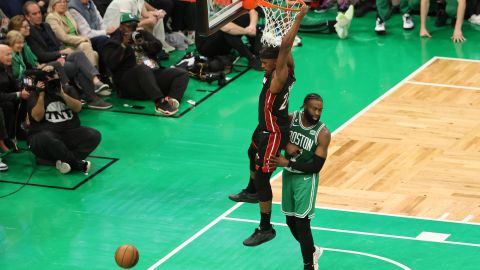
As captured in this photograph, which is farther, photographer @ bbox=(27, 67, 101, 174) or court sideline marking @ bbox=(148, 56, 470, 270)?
photographer @ bbox=(27, 67, 101, 174)

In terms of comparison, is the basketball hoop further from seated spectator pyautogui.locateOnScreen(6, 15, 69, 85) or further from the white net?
seated spectator pyautogui.locateOnScreen(6, 15, 69, 85)

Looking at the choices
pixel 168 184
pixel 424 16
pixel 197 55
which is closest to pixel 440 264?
pixel 168 184

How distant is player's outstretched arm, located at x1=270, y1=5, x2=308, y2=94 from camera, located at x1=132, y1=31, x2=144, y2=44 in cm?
628

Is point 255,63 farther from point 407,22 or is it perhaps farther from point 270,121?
point 270,121

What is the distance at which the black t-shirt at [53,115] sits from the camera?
14.5m

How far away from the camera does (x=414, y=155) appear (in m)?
14.9

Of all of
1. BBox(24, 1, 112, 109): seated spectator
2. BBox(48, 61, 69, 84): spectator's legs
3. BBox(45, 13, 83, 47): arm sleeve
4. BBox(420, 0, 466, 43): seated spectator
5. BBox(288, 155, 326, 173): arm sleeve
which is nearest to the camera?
BBox(288, 155, 326, 173): arm sleeve

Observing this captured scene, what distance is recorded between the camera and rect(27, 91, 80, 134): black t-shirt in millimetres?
14531

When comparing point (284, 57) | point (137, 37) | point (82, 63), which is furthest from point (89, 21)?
point (284, 57)

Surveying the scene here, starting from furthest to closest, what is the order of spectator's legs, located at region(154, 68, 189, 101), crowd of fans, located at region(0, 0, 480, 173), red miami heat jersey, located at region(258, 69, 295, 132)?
spectator's legs, located at region(154, 68, 189, 101)
crowd of fans, located at region(0, 0, 480, 173)
red miami heat jersey, located at region(258, 69, 295, 132)

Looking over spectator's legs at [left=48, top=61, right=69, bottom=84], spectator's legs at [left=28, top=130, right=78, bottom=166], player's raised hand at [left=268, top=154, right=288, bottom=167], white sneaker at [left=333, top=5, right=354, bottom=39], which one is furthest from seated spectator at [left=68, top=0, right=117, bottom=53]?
player's raised hand at [left=268, top=154, right=288, bottom=167]

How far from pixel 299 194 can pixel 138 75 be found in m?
6.59

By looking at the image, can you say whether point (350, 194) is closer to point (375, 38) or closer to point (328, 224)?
point (328, 224)

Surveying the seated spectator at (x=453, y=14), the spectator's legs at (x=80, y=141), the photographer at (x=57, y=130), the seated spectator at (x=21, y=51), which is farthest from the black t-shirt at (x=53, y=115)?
the seated spectator at (x=453, y=14)
